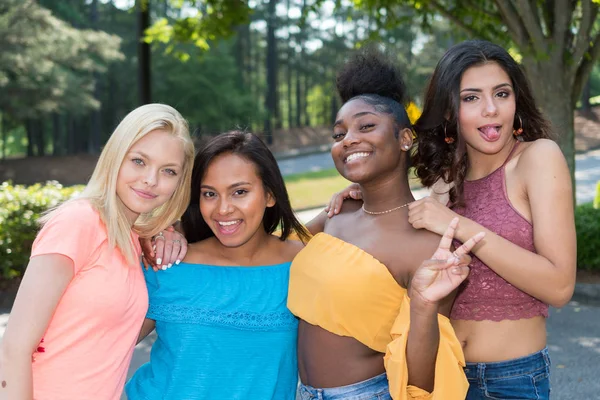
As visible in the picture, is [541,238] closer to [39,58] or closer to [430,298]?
[430,298]

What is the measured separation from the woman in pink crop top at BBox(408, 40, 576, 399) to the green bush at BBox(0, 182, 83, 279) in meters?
5.99

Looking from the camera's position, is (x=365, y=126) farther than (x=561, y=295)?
Yes

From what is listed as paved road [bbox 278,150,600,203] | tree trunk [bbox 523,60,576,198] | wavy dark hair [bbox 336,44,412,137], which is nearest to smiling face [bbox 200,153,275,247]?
wavy dark hair [bbox 336,44,412,137]

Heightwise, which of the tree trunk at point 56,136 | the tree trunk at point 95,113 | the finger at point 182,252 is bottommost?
the tree trunk at point 56,136

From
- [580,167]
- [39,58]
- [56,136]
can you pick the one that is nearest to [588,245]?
[580,167]

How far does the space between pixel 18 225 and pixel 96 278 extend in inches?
257

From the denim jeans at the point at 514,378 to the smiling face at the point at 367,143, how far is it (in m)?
0.89

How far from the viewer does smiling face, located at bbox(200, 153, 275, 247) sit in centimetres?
284

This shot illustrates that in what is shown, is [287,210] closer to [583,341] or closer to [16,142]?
[583,341]

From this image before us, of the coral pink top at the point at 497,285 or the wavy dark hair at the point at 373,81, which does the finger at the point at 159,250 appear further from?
the coral pink top at the point at 497,285

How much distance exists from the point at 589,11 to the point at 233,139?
21.8 ft

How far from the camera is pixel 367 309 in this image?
250 centimetres

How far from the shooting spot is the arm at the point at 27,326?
7.25ft

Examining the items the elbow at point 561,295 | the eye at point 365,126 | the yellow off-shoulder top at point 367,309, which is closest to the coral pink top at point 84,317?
the yellow off-shoulder top at point 367,309
